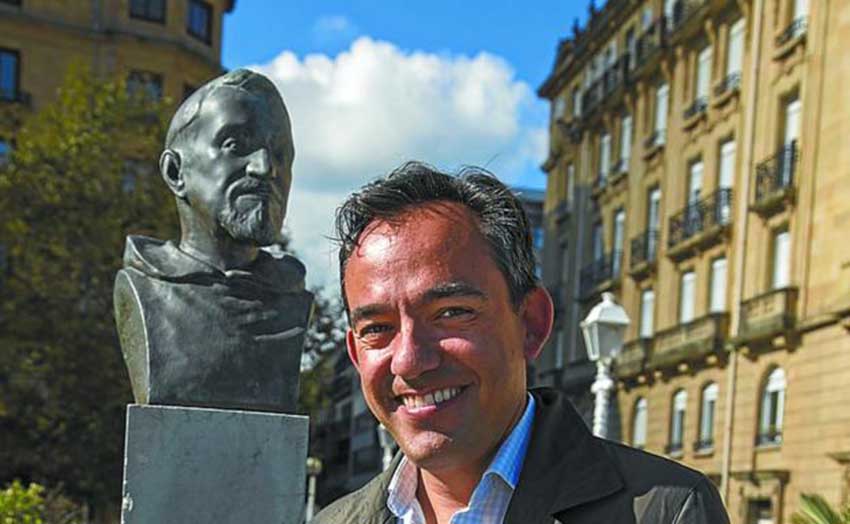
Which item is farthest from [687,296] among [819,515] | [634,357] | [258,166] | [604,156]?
[258,166]

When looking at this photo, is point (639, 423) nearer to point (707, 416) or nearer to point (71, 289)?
point (707, 416)

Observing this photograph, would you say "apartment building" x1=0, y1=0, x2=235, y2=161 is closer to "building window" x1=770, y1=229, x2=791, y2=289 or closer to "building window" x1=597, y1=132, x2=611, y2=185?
"building window" x1=597, y1=132, x2=611, y2=185

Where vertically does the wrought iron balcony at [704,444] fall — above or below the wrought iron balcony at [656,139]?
below

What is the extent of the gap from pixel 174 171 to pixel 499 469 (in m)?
3.58

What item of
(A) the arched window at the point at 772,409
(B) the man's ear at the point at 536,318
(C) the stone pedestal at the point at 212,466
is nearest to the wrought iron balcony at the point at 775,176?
(A) the arched window at the point at 772,409

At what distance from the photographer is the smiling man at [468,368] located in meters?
1.77

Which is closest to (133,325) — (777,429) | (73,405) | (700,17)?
(73,405)

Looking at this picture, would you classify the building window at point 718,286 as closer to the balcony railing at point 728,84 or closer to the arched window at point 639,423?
the balcony railing at point 728,84

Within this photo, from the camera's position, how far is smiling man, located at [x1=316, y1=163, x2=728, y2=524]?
69.6 inches

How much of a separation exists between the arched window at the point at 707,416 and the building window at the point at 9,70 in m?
19.5

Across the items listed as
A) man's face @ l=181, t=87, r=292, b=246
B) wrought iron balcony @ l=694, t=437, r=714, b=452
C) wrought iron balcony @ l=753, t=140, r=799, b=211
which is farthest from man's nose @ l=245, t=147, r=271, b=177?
wrought iron balcony @ l=694, t=437, r=714, b=452

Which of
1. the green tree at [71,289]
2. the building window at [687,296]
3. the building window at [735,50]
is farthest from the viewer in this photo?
the building window at [687,296]

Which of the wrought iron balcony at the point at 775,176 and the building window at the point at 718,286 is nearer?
the wrought iron balcony at the point at 775,176

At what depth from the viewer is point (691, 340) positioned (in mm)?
25312
